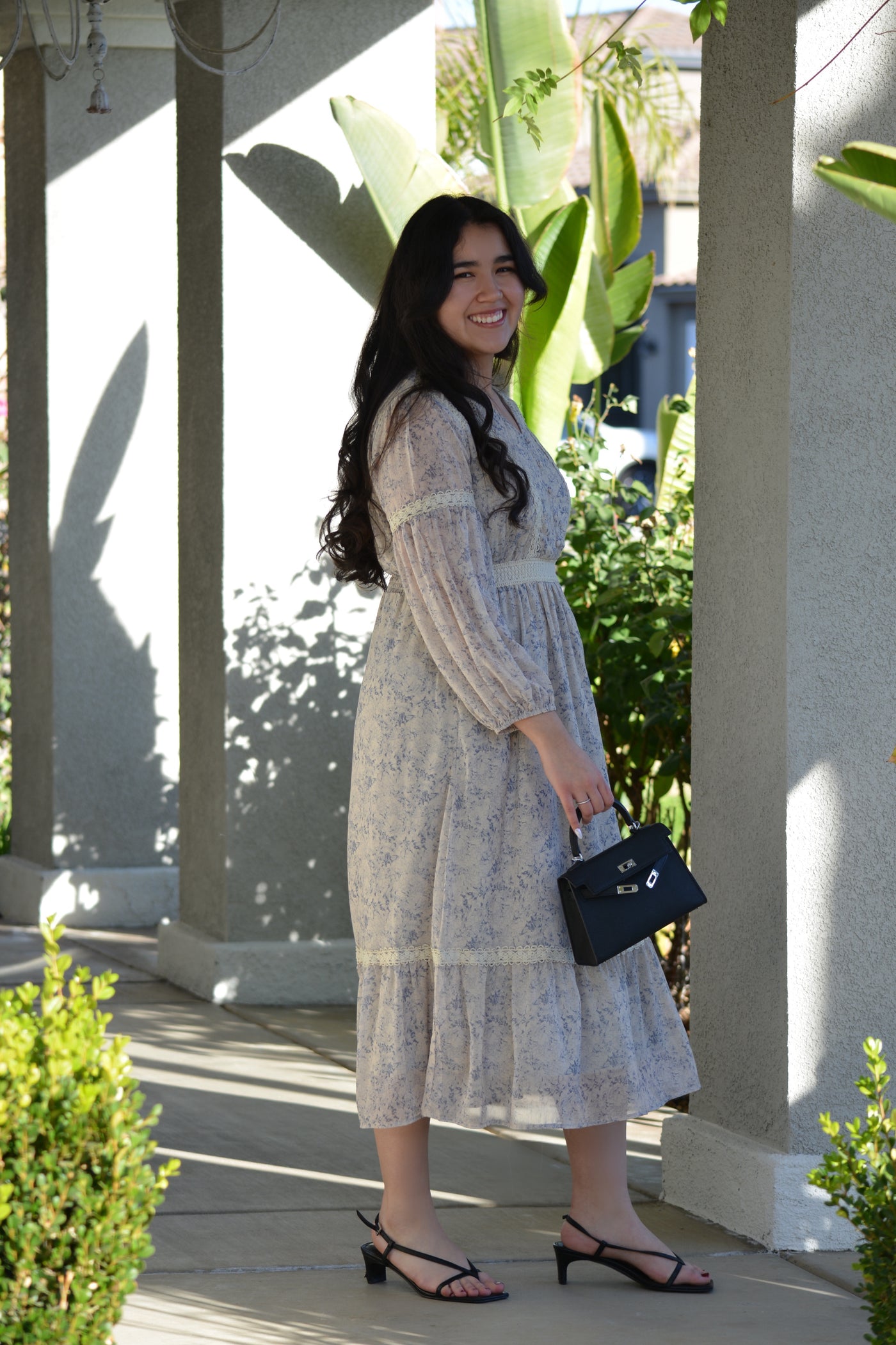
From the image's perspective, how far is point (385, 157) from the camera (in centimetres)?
576

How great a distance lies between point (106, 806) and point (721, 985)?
13.6ft

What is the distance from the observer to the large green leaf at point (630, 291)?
22.5ft

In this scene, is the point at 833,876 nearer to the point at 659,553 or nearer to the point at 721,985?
the point at 721,985

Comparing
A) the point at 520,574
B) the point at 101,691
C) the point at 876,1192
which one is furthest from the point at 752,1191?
the point at 101,691

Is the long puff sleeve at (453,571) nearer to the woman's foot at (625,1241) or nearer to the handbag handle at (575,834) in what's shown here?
the handbag handle at (575,834)

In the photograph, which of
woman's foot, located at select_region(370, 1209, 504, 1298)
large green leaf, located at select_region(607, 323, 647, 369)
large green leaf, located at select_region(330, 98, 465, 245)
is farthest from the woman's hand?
large green leaf, located at select_region(607, 323, 647, 369)

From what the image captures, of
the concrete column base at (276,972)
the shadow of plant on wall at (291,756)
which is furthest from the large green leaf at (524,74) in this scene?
the concrete column base at (276,972)

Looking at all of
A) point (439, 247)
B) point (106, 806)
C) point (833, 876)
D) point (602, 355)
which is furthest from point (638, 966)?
point (106, 806)

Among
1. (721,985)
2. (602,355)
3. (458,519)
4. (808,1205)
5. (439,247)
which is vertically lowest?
(808,1205)

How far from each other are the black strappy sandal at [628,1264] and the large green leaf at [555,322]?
306 cm

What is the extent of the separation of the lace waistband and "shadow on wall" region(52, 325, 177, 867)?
422 centimetres

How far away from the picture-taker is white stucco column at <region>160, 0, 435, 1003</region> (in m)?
5.86

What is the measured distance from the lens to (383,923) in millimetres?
3240

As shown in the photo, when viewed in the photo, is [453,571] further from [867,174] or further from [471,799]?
[867,174]
